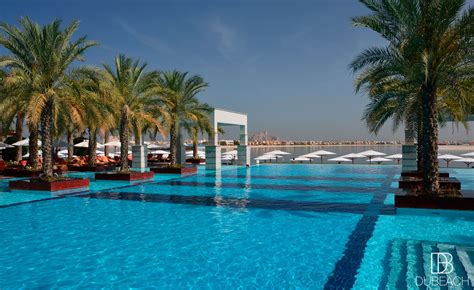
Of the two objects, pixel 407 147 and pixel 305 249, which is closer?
pixel 305 249

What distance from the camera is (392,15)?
12289 millimetres

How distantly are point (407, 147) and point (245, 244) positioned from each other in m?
18.0

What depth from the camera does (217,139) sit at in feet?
103

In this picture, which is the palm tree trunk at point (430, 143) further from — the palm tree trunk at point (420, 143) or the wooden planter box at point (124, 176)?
the wooden planter box at point (124, 176)

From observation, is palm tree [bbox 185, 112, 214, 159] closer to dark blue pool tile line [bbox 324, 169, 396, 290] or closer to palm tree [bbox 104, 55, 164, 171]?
palm tree [bbox 104, 55, 164, 171]

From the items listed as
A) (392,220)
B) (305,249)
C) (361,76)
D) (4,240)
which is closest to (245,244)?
(305,249)

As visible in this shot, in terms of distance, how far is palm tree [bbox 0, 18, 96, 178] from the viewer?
1734cm

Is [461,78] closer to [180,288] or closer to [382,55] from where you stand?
[382,55]

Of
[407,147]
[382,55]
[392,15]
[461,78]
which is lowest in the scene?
[407,147]

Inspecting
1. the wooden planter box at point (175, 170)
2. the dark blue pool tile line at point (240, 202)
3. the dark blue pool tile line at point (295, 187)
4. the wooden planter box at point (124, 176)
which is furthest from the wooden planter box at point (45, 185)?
the wooden planter box at point (175, 170)

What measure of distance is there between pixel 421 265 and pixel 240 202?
27.0ft

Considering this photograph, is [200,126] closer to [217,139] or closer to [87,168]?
[217,139]

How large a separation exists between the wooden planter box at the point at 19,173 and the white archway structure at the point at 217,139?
1298 cm

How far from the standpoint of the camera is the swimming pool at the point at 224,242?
6.52 metres
